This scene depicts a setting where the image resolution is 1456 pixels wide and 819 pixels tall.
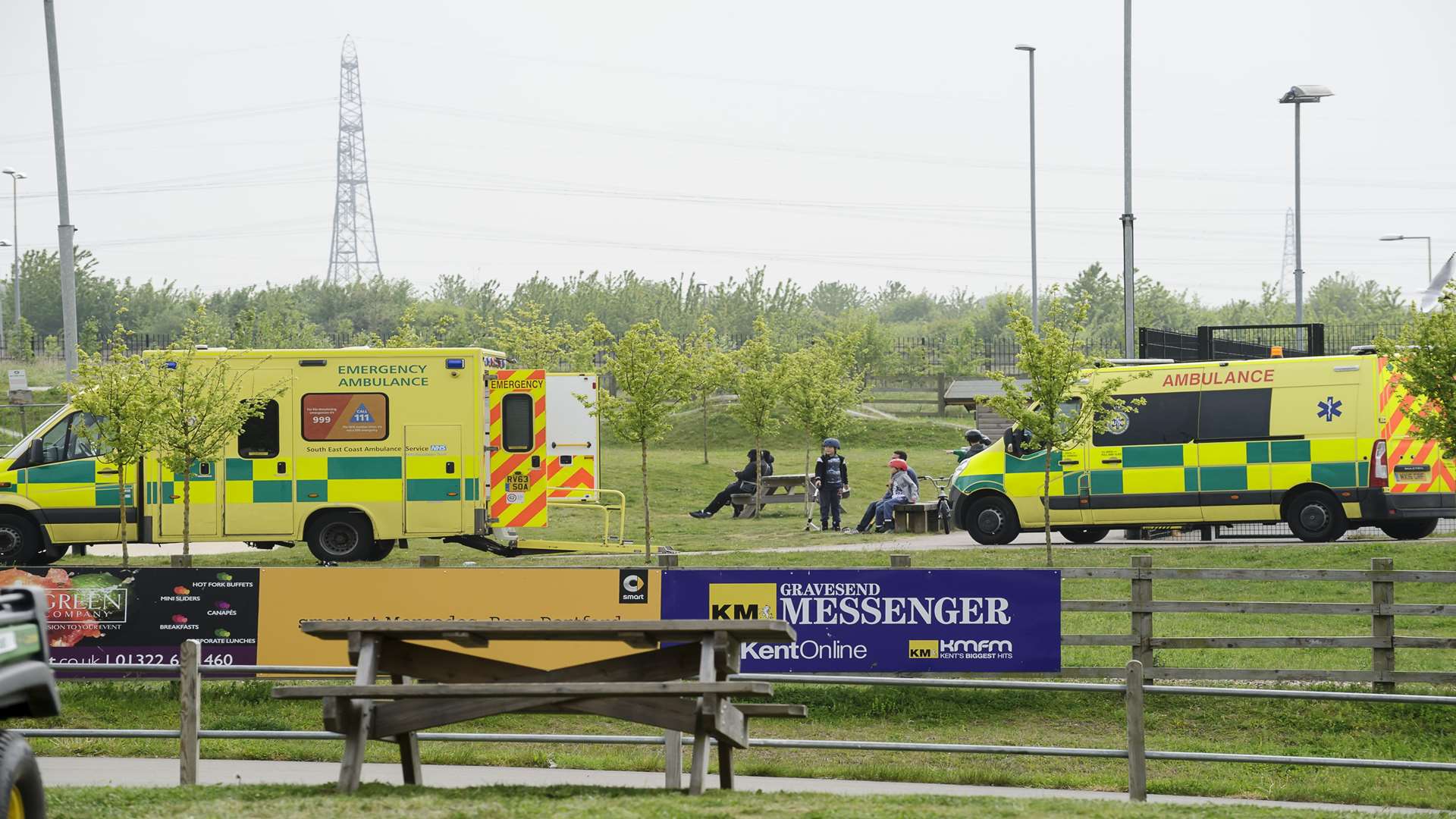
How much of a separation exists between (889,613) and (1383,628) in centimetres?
385

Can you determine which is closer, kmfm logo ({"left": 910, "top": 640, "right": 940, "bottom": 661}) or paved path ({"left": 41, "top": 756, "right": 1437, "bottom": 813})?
paved path ({"left": 41, "top": 756, "right": 1437, "bottom": 813})

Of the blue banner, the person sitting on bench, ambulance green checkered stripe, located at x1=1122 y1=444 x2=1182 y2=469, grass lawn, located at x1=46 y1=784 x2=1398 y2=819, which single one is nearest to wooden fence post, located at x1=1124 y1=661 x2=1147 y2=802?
grass lawn, located at x1=46 y1=784 x2=1398 y2=819

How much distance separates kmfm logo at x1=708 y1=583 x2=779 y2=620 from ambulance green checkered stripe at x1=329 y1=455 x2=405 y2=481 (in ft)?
32.1

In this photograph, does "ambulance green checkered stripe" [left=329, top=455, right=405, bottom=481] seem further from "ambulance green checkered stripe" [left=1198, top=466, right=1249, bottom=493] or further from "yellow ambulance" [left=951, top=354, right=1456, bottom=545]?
"ambulance green checkered stripe" [left=1198, top=466, right=1249, bottom=493]

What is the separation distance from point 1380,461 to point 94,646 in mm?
15587

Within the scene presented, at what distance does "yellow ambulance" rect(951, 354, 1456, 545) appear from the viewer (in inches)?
816

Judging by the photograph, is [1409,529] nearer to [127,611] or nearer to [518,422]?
[518,422]

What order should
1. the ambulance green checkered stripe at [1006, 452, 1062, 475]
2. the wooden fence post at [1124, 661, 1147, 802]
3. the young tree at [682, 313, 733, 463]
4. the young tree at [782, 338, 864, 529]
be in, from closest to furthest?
the wooden fence post at [1124, 661, 1147, 802] → the ambulance green checkered stripe at [1006, 452, 1062, 475] → the young tree at [782, 338, 864, 529] → the young tree at [682, 313, 733, 463]

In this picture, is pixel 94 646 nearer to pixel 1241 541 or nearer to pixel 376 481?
pixel 376 481

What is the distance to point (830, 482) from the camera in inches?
1045

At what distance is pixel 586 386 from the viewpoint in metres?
24.9

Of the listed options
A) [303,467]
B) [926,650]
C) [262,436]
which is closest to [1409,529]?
[926,650]

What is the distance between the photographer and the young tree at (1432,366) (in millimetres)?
18266

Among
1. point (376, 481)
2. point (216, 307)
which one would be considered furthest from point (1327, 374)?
point (216, 307)
